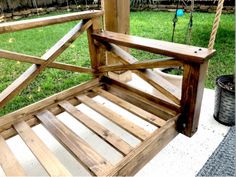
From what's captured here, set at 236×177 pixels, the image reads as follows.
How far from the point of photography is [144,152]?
3.82 feet

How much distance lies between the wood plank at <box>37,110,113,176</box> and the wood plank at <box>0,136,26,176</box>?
0.25 meters

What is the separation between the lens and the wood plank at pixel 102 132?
1.22 meters

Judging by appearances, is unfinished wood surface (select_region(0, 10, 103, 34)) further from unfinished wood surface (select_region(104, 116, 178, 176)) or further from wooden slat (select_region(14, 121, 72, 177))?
unfinished wood surface (select_region(104, 116, 178, 176))

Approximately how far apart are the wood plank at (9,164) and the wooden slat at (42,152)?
0.10m

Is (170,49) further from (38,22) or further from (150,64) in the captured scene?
(38,22)

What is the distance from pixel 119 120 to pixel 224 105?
2.79ft

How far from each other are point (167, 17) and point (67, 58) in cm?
287

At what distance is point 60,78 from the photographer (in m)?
2.76

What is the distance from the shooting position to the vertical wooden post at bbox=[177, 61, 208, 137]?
1260 millimetres

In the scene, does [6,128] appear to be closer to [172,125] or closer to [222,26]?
[172,125]

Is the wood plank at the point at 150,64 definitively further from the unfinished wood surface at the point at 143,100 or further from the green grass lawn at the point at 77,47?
the green grass lawn at the point at 77,47

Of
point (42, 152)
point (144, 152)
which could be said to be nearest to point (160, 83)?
point (144, 152)

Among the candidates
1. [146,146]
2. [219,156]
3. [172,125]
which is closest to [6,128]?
[146,146]

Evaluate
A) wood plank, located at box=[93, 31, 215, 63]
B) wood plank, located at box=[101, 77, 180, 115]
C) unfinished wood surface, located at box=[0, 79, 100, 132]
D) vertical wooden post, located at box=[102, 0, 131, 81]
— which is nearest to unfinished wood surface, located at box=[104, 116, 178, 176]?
wood plank, located at box=[101, 77, 180, 115]
